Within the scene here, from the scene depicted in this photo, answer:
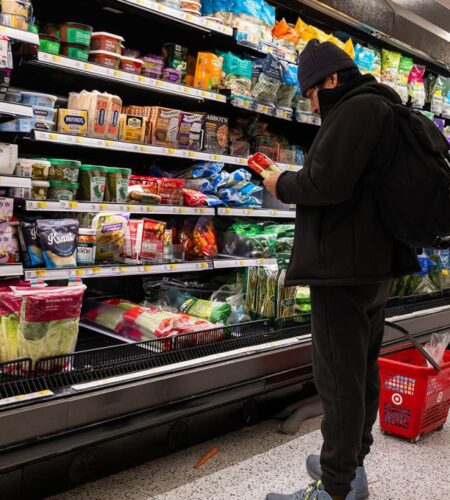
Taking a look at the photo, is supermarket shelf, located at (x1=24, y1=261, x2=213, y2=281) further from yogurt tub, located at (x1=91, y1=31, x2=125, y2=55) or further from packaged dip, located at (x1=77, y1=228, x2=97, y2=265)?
yogurt tub, located at (x1=91, y1=31, x2=125, y2=55)

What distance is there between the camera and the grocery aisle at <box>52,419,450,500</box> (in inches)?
92.5

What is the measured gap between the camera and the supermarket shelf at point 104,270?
2.49 m

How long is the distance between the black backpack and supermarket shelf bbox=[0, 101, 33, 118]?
4.33 feet

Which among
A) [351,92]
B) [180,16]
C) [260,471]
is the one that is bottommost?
[260,471]

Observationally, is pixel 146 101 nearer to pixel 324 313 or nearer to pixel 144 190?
pixel 144 190

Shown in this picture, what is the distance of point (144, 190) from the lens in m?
3.08

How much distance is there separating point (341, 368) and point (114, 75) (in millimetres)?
1681

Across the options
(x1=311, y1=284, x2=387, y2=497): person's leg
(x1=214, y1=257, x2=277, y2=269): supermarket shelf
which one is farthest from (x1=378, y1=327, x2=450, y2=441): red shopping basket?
(x1=311, y1=284, x2=387, y2=497): person's leg

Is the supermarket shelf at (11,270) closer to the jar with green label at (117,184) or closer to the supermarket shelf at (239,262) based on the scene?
the jar with green label at (117,184)

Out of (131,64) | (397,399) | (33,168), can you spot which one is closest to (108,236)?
(33,168)

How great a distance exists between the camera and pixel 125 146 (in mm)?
2871

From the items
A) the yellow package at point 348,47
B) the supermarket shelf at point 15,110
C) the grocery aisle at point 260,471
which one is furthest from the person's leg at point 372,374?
the yellow package at point 348,47

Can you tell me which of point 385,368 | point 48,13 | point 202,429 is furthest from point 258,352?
point 48,13

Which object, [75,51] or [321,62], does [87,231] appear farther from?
[321,62]
